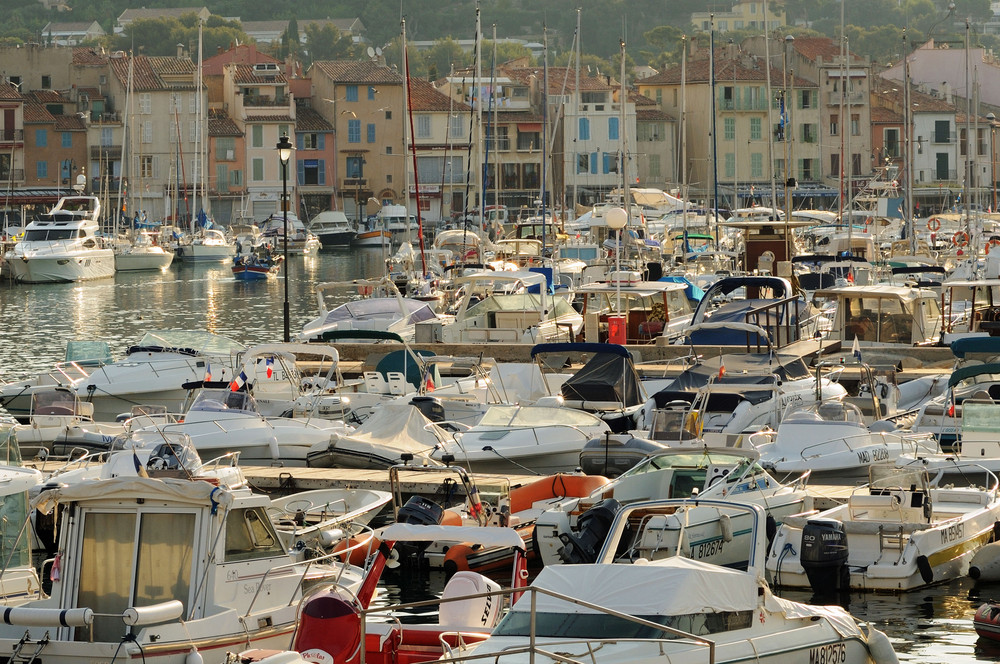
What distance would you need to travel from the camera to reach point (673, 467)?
56.3 ft

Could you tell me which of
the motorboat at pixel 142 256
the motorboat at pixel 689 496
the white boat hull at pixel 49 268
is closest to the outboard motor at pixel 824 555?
the motorboat at pixel 689 496

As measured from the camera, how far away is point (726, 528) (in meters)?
15.5

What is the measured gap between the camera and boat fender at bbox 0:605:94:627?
37.3ft

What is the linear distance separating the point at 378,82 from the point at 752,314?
67008mm

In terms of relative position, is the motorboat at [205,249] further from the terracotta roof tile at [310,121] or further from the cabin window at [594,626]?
the cabin window at [594,626]

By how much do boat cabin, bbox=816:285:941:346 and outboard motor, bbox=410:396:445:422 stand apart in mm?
9816

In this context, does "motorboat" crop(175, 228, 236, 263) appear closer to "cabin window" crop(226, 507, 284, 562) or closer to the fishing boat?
the fishing boat

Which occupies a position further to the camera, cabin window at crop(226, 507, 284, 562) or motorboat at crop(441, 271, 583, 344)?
motorboat at crop(441, 271, 583, 344)

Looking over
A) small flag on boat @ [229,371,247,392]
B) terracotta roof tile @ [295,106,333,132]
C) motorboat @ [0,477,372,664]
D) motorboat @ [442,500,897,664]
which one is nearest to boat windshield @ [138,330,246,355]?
small flag on boat @ [229,371,247,392]

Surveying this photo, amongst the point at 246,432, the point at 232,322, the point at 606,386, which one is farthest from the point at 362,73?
the point at 246,432

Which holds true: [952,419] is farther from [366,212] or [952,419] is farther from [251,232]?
[366,212]

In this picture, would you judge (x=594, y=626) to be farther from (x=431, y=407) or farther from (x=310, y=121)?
(x=310, y=121)

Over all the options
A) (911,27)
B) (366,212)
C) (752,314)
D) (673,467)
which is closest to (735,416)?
(673,467)

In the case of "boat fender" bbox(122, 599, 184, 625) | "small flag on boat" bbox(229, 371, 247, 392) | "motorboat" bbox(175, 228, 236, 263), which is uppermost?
"motorboat" bbox(175, 228, 236, 263)
